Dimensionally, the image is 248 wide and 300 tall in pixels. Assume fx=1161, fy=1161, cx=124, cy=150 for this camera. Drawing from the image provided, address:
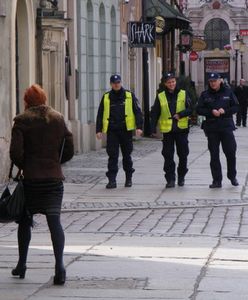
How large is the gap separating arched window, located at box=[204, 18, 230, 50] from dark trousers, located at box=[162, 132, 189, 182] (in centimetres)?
6697

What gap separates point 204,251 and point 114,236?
1.55 m

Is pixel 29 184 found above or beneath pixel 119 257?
above

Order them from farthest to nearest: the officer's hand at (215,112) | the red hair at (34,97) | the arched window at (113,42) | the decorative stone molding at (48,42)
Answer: the arched window at (113,42), the decorative stone molding at (48,42), the officer's hand at (215,112), the red hair at (34,97)

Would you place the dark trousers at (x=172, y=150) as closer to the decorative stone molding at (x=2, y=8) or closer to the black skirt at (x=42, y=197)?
the decorative stone molding at (x=2, y=8)

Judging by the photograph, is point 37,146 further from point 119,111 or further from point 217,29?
point 217,29

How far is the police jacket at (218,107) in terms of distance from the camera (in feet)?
56.7

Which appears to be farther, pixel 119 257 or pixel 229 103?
pixel 229 103

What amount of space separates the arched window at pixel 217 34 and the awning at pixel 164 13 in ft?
144

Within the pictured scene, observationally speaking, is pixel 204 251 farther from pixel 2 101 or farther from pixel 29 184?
pixel 2 101

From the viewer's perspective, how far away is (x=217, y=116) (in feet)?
56.7

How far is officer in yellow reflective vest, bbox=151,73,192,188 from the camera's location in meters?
17.4

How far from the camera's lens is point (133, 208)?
1498 cm

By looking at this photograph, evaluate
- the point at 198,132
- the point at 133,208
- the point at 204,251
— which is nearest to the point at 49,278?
the point at 204,251

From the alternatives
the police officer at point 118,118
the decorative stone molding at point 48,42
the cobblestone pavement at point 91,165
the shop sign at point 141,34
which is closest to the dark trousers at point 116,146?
the police officer at point 118,118
